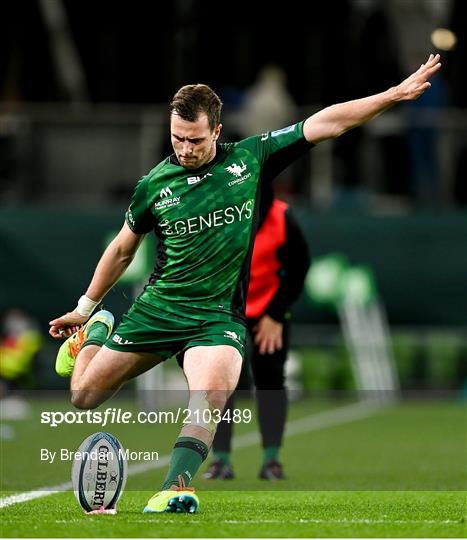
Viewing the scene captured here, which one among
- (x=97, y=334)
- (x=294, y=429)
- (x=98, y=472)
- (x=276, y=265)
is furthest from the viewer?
(x=294, y=429)

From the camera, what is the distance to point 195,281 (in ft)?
24.3

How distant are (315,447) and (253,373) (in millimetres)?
2934

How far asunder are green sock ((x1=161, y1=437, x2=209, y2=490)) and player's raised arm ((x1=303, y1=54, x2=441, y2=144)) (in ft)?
5.33

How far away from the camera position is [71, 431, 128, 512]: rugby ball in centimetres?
698

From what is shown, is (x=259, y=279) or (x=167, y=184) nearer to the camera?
(x=167, y=184)

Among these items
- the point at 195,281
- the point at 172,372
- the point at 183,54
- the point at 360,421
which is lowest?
the point at 195,281

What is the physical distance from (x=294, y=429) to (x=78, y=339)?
708 cm

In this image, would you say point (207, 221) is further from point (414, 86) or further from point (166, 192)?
point (414, 86)

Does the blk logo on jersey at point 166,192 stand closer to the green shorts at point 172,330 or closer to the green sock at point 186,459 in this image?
the green shorts at point 172,330

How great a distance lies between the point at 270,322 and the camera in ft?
32.7

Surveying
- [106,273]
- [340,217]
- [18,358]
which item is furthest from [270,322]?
[340,217]

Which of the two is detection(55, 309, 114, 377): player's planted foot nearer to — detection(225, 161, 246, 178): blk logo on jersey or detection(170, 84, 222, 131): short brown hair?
detection(225, 161, 246, 178): blk logo on jersey

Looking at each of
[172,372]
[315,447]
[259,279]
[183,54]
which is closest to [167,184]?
[259,279]

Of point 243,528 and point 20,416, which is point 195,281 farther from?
point 20,416
